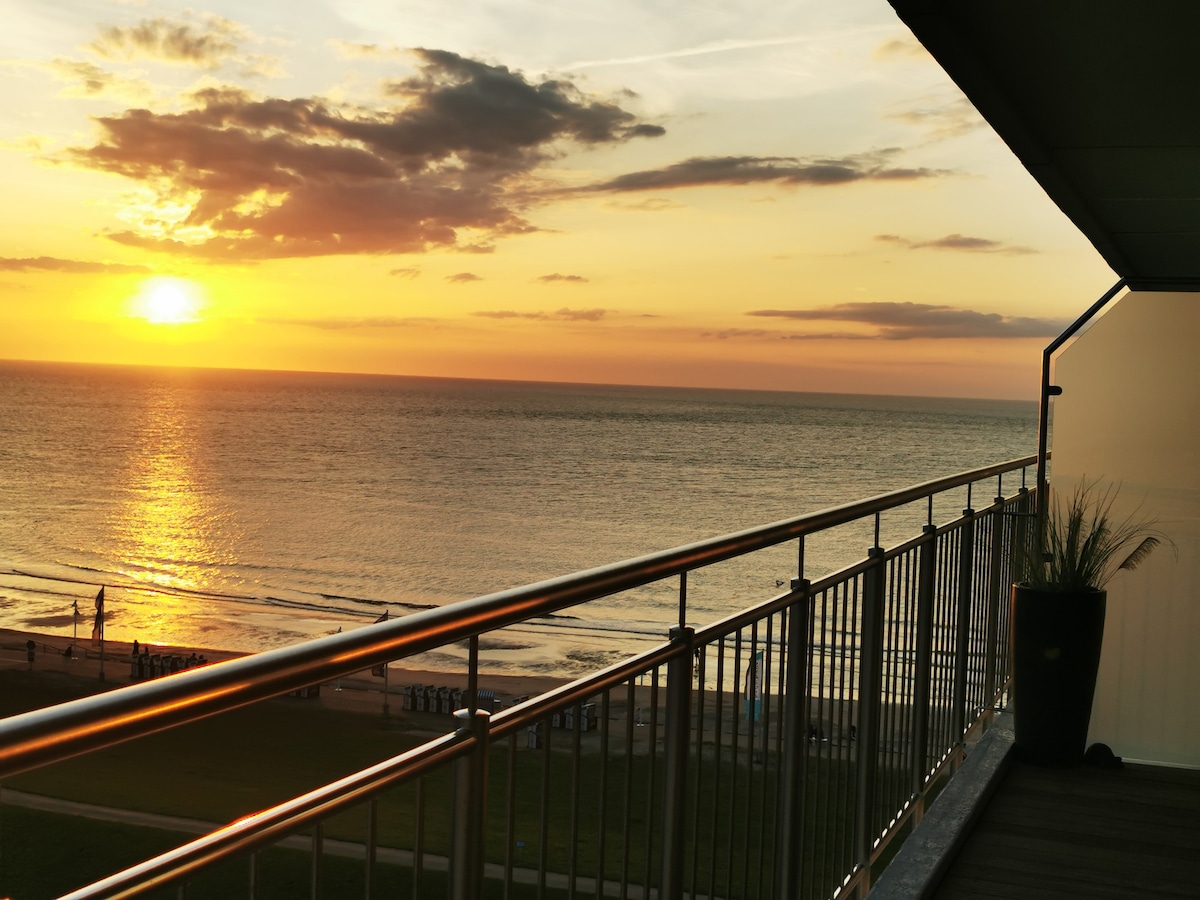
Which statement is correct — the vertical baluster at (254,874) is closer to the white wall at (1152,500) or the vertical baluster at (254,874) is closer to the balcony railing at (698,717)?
the balcony railing at (698,717)

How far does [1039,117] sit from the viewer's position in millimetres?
2938

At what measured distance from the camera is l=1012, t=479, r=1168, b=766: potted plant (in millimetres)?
4820

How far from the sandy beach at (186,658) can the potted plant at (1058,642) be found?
16.2 metres

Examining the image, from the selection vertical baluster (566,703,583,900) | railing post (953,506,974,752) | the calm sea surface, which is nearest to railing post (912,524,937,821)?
railing post (953,506,974,752)

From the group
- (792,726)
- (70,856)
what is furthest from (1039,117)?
(70,856)

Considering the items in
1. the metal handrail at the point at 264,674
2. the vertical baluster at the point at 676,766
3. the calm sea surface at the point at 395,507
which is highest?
the metal handrail at the point at 264,674

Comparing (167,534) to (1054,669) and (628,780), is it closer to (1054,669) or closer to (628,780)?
(1054,669)

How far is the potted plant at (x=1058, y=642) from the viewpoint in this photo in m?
4.82

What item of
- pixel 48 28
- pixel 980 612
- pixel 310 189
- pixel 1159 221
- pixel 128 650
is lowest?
pixel 128 650

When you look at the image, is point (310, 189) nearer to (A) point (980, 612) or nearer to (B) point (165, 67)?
(B) point (165, 67)

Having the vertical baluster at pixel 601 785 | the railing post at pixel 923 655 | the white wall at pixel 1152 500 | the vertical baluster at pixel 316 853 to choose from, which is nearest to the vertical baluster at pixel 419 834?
the vertical baluster at pixel 316 853

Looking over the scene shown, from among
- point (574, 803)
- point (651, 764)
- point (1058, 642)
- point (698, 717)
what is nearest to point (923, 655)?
point (1058, 642)

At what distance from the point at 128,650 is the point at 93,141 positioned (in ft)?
146

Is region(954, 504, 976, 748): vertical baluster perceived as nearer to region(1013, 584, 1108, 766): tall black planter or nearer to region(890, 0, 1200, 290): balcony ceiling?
region(1013, 584, 1108, 766): tall black planter
